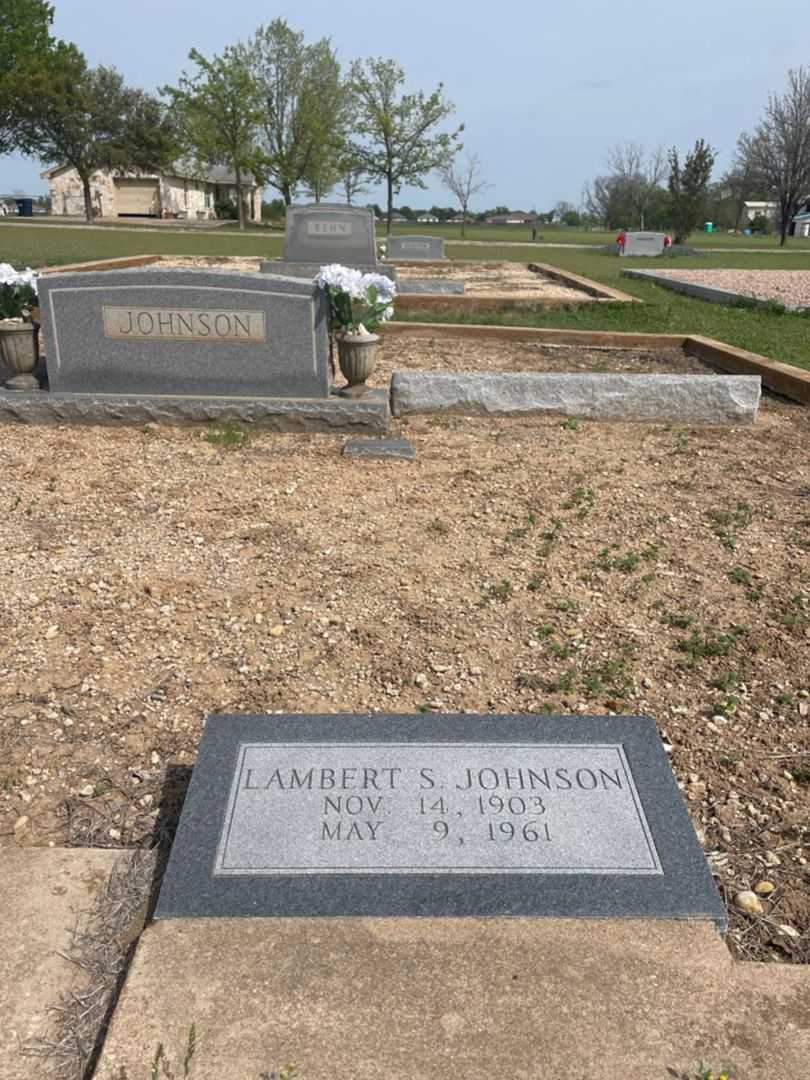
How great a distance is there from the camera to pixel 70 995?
1666 mm

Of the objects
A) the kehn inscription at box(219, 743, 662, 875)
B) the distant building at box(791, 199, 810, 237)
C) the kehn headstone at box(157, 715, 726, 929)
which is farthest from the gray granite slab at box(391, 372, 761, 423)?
the distant building at box(791, 199, 810, 237)

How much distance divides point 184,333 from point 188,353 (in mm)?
136

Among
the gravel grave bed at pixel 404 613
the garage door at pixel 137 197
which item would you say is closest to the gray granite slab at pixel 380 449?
the gravel grave bed at pixel 404 613

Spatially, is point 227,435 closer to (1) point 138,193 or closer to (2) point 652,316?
(2) point 652,316

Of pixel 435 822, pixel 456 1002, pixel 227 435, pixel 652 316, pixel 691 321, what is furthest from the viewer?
pixel 652 316

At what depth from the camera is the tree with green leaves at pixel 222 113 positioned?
43.5m

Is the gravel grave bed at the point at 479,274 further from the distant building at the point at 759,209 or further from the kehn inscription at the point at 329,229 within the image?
the distant building at the point at 759,209

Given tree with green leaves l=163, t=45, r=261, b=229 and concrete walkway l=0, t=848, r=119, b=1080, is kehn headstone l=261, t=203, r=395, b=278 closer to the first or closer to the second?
concrete walkway l=0, t=848, r=119, b=1080

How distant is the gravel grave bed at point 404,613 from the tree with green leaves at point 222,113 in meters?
43.8

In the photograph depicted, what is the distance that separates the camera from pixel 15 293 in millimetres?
5859

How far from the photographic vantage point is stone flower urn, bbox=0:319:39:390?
5.89 m

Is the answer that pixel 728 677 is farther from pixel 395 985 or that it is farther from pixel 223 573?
pixel 223 573

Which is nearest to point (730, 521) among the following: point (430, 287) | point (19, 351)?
point (19, 351)

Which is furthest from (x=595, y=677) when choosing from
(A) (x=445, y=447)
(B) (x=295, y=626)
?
(A) (x=445, y=447)
